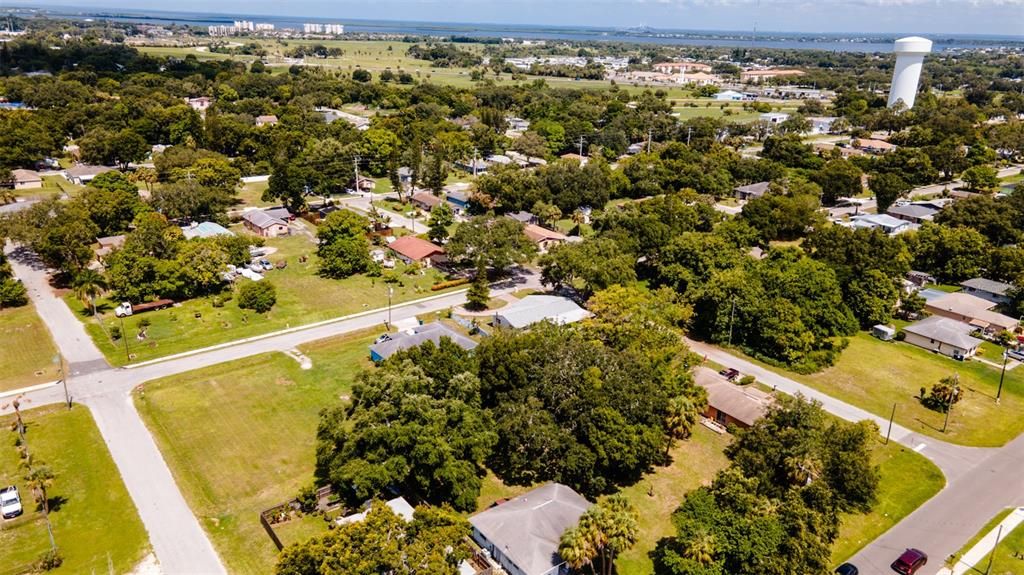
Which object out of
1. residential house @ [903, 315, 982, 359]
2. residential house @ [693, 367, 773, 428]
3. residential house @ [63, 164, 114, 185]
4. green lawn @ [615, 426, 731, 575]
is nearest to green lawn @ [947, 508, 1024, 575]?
residential house @ [693, 367, 773, 428]

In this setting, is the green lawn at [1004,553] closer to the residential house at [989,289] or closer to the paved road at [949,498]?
the paved road at [949,498]

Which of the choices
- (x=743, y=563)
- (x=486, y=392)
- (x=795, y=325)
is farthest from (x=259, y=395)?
(x=795, y=325)

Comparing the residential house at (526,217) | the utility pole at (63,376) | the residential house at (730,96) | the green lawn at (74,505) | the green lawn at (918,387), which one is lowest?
the green lawn at (74,505)

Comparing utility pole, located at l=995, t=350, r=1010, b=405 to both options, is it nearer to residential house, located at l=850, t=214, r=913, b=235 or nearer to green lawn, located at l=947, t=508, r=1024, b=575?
green lawn, located at l=947, t=508, r=1024, b=575

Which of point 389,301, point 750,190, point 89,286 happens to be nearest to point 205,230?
point 89,286

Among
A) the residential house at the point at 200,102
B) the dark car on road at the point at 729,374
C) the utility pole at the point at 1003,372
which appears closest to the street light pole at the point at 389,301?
the dark car on road at the point at 729,374

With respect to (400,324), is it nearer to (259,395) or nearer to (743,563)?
(259,395)
